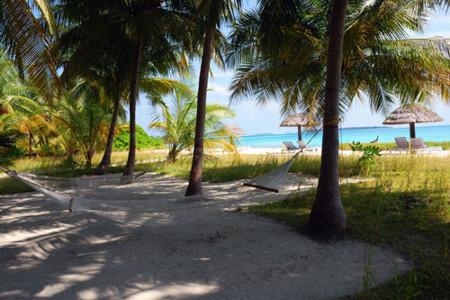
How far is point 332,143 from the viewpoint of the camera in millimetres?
3094

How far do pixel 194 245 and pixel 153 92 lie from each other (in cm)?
725

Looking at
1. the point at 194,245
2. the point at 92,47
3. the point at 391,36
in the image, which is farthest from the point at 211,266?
the point at 92,47

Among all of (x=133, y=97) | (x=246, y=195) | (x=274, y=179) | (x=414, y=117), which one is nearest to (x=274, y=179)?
(x=274, y=179)

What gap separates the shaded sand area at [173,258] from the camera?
2.11 m

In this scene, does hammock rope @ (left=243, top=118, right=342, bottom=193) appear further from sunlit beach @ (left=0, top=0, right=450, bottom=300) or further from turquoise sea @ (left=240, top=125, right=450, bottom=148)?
turquoise sea @ (left=240, top=125, right=450, bottom=148)

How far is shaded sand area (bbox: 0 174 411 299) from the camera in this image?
2.11 metres

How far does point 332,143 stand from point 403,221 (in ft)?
3.87

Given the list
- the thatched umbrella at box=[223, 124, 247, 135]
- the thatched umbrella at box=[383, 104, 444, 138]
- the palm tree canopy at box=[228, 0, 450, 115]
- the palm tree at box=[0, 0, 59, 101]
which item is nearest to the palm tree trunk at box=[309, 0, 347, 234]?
the palm tree canopy at box=[228, 0, 450, 115]

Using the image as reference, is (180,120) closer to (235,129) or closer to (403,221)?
(235,129)

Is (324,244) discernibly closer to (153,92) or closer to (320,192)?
(320,192)

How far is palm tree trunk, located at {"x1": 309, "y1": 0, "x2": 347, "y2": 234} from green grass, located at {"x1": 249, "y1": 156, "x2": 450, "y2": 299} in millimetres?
226

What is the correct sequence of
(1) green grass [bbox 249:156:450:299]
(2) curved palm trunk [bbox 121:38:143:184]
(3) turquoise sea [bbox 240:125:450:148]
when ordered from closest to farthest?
(1) green grass [bbox 249:156:450:299] < (2) curved palm trunk [bbox 121:38:143:184] < (3) turquoise sea [bbox 240:125:450:148]

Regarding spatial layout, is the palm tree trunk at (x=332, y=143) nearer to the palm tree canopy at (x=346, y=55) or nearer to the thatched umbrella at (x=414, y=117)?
the palm tree canopy at (x=346, y=55)

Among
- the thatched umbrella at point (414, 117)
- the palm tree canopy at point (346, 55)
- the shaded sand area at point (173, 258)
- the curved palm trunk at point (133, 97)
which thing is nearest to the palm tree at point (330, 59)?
the palm tree canopy at point (346, 55)
